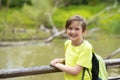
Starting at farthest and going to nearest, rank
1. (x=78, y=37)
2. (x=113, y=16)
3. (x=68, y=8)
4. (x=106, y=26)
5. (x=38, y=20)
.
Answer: (x=68, y=8) < (x=113, y=16) < (x=106, y=26) < (x=38, y=20) < (x=78, y=37)

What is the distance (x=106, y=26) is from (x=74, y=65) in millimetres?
30983

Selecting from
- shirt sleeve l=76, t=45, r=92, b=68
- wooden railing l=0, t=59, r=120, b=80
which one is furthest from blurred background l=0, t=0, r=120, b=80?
shirt sleeve l=76, t=45, r=92, b=68

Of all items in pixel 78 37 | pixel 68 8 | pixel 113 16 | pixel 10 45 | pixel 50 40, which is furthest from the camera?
pixel 68 8

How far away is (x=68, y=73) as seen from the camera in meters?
3.72

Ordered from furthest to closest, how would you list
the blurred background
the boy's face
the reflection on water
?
the blurred background → the reflection on water → the boy's face

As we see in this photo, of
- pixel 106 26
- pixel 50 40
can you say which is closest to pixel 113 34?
pixel 106 26

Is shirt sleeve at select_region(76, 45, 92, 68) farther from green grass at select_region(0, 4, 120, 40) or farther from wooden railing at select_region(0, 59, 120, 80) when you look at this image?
green grass at select_region(0, 4, 120, 40)

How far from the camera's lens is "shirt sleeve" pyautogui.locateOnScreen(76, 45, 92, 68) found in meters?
3.62

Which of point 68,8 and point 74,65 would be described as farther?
point 68,8

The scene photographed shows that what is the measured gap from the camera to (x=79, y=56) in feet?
11.9

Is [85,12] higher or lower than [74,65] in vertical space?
lower

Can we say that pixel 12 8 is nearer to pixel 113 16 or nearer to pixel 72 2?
pixel 72 2

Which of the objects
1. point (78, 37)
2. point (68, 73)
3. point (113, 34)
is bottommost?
point (113, 34)

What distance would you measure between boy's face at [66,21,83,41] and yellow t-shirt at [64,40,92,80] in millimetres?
88
